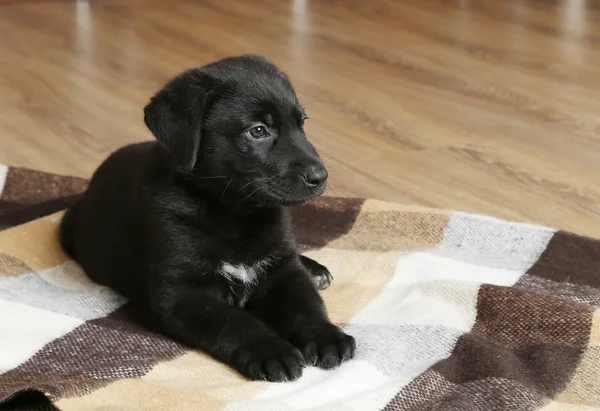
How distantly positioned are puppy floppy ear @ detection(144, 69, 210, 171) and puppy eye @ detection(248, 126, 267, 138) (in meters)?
0.10

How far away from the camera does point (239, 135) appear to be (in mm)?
1998

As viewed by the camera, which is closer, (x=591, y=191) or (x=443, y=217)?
(x=443, y=217)

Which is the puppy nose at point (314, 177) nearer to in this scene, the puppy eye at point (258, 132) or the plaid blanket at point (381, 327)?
the puppy eye at point (258, 132)

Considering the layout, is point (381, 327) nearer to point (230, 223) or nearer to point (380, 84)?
point (230, 223)

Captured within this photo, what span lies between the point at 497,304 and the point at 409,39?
2860 millimetres

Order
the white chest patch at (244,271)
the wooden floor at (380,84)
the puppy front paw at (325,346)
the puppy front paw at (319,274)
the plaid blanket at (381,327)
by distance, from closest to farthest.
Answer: the plaid blanket at (381,327)
the puppy front paw at (325,346)
the white chest patch at (244,271)
the puppy front paw at (319,274)
the wooden floor at (380,84)

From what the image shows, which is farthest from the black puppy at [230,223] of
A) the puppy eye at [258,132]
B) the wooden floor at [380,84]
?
the wooden floor at [380,84]

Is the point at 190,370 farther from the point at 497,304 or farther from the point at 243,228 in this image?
the point at 497,304

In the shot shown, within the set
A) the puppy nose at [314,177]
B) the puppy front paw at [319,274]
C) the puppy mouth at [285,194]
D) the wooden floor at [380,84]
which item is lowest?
the wooden floor at [380,84]

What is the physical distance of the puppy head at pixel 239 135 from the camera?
6.46 feet

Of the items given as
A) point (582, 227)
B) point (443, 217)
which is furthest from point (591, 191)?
point (443, 217)

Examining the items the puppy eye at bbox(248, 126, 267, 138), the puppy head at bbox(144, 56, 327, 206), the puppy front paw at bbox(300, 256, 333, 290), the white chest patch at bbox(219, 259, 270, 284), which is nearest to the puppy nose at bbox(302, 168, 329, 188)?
the puppy head at bbox(144, 56, 327, 206)

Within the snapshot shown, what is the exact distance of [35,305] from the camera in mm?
2184

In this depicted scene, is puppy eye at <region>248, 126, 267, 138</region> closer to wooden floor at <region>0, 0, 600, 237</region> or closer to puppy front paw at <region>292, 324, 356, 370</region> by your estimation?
puppy front paw at <region>292, 324, 356, 370</region>
